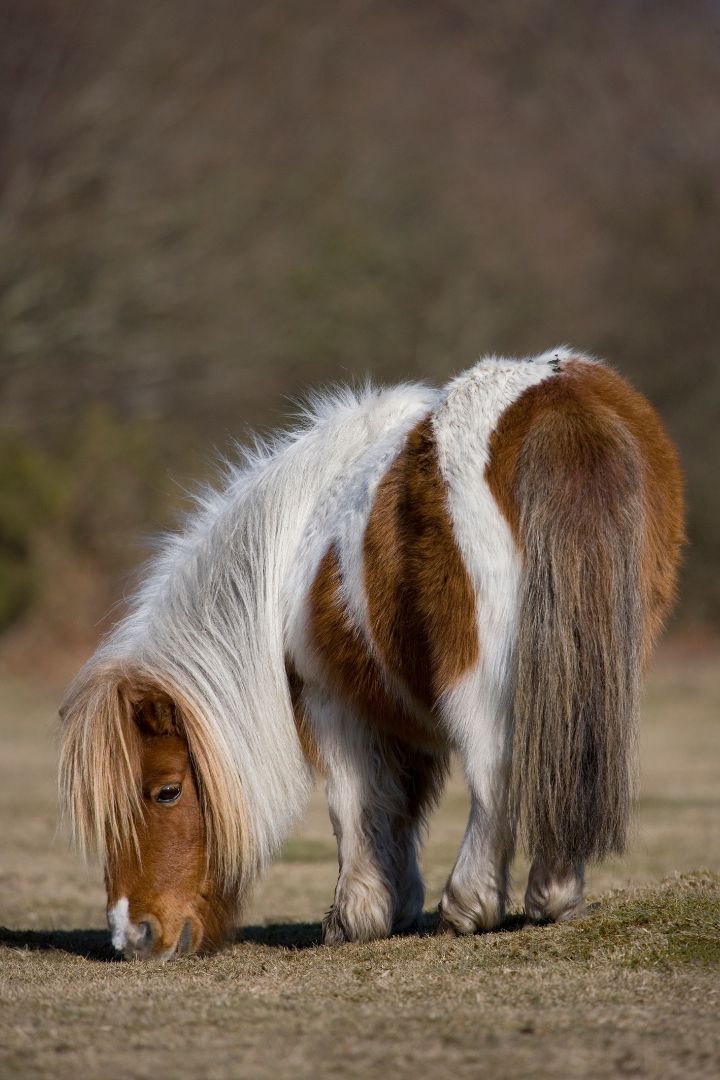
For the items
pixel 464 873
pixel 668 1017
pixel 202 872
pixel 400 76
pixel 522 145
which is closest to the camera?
pixel 668 1017

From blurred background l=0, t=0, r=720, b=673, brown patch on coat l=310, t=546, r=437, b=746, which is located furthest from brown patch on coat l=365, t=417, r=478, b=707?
blurred background l=0, t=0, r=720, b=673

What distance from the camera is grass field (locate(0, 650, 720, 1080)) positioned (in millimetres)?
2680

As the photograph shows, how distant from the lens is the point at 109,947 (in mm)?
4648

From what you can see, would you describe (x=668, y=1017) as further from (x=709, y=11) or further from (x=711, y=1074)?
(x=709, y=11)

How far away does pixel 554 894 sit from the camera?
395cm

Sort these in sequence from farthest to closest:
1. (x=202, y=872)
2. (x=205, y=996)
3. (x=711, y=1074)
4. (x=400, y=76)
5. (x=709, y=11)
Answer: (x=400, y=76) → (x=709, y=11) → (x=202, y=872) → (x=205, y=996) → (x=711, y=1074)

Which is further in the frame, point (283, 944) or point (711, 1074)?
point (283, 944)

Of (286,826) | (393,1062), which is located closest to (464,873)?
(286,826)

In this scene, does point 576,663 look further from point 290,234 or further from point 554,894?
point 290,234

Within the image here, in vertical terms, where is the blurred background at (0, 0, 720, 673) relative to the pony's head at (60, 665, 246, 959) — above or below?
above

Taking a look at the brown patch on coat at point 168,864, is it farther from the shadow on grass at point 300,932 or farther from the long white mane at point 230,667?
the shadow on grass at point 300,932

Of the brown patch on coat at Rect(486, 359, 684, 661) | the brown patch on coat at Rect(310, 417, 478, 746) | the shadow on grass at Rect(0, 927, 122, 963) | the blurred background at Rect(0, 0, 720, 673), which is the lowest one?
the shadow on grass at Rect(0, 927, 122, 963)

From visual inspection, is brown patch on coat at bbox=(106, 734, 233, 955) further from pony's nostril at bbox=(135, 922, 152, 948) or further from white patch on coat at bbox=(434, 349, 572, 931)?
white patch on coat at bbox=(434, 349, 572, 931)

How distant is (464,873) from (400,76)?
31.4m
